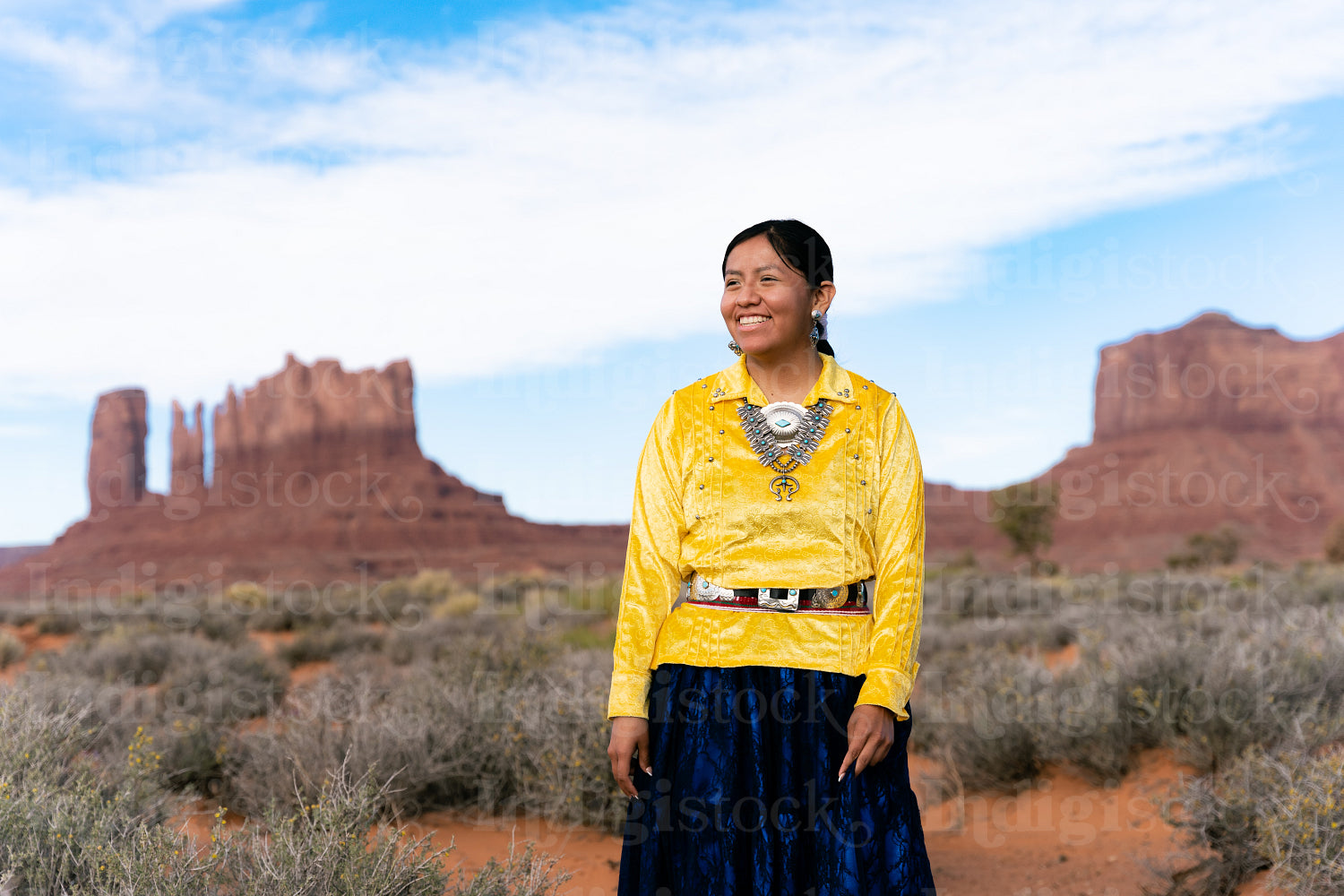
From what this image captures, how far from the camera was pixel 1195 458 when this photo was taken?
66.4 metres

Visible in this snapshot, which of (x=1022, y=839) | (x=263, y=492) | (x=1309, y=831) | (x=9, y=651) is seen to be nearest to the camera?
(x=1309, y=831)

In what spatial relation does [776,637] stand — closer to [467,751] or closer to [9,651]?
[467,751]

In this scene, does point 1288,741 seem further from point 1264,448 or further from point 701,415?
point 1264,448

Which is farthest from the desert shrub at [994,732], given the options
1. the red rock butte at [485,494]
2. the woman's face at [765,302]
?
the red rock butte at [485,494]

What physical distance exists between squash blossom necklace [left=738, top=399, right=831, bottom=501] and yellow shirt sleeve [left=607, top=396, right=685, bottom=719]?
0.75 feet

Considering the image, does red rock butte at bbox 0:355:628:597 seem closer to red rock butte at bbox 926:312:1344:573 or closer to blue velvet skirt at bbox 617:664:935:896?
red rock butte at bbox 926:312:1344:573

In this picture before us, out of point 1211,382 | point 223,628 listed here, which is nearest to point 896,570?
point 223,628

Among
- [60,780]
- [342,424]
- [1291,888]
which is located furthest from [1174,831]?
[342,424]

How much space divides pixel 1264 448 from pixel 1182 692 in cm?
7515

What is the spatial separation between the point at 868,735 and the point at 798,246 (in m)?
1.25

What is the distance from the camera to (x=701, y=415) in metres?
2.50

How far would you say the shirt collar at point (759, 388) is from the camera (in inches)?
96.4

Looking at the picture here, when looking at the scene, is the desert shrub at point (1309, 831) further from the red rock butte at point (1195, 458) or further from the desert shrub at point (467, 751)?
the red rock butte at point (1195, 458)

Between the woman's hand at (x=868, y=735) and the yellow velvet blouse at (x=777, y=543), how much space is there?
0.04m
